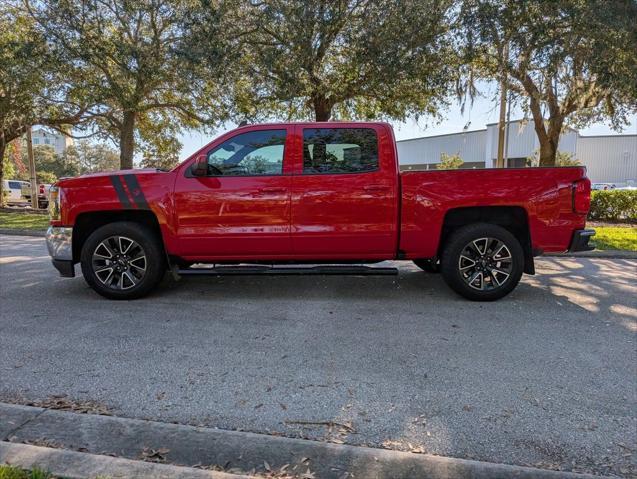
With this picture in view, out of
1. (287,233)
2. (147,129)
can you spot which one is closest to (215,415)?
(287,233)

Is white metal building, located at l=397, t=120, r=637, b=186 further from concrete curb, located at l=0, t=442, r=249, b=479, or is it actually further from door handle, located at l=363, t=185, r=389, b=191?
concrete curb, located at l=0, t=442, r=249, b=479

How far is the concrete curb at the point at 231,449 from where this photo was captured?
2371mm

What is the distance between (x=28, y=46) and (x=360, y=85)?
9.64 m

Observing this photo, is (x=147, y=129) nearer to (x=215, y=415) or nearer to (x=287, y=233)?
(x=287, y=233)

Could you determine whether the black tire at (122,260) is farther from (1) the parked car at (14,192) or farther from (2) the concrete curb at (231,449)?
(1) the parked car at (14,192)

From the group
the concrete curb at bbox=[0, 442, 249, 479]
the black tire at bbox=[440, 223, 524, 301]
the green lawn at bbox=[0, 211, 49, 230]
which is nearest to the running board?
the black tire at bbox=[440, 223, 524, 301]

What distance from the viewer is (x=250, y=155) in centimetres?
552

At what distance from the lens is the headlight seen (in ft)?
18.1

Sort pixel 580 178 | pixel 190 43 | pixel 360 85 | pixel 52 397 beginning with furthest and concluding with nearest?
pixel 360 85 → pixel 190 43 → pixel 580 178 → pixel 52 397

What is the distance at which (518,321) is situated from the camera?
495 cm

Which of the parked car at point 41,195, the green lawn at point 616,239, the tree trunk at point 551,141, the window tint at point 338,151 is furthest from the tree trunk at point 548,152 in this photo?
the parked car at point 41,195

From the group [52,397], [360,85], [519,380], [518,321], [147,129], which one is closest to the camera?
[52,397]

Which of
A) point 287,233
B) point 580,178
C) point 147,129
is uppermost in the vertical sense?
point 147,129

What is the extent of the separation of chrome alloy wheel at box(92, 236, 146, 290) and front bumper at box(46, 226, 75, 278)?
305mm
